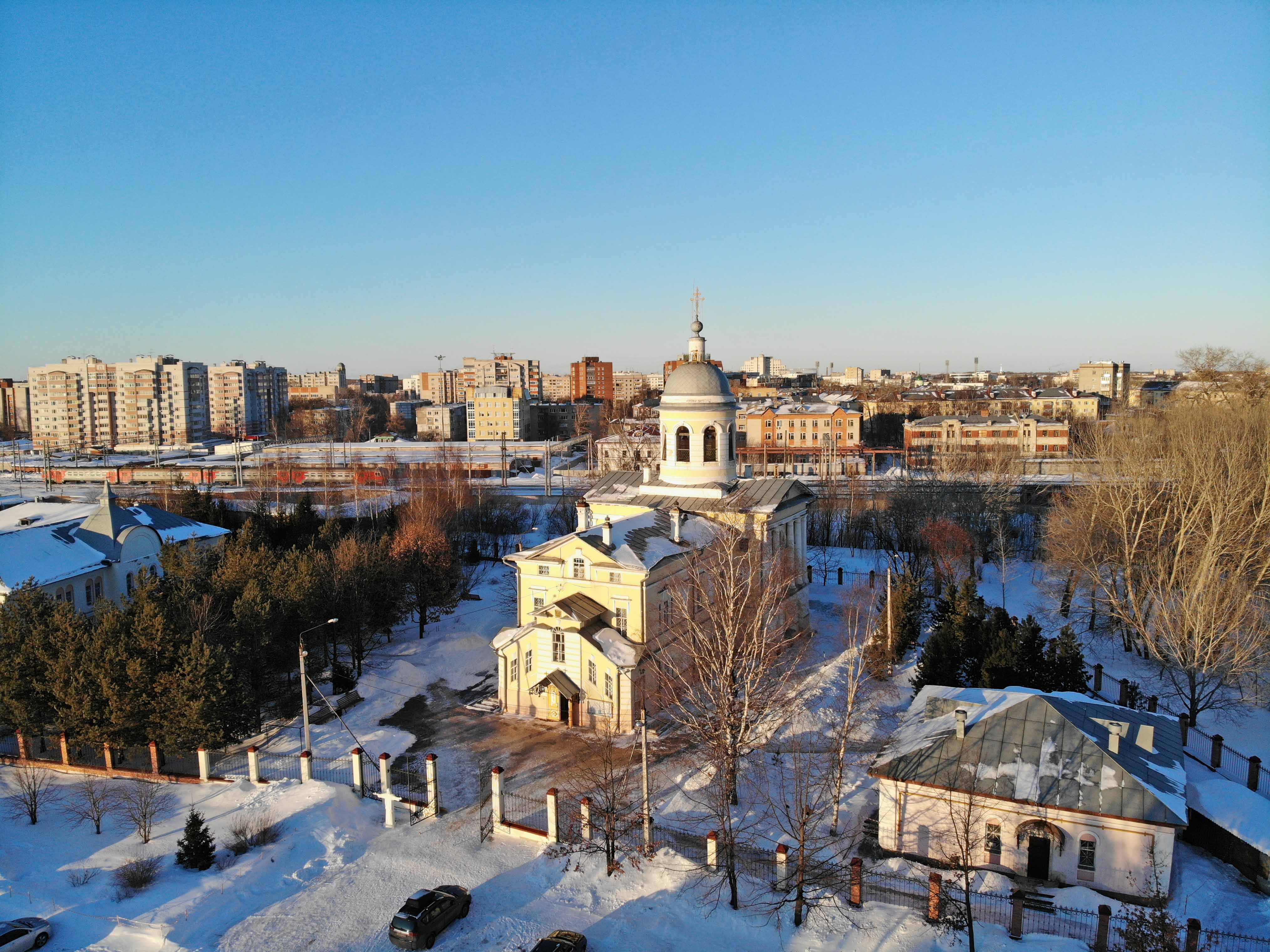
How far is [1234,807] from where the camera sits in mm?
16359

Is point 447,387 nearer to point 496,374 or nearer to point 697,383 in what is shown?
point 496,374

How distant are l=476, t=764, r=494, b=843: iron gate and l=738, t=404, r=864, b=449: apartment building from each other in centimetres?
6753

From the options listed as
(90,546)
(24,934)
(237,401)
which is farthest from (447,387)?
(24,934)

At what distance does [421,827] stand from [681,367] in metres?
18.1

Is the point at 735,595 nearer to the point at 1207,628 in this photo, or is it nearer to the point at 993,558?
the point at 1207,628

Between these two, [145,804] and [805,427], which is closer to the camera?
[145,804]

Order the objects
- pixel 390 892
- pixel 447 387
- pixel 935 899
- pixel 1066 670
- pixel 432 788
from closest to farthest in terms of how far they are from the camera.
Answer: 1. pixel 935 899
2. pixel 390 892
3. pixel 432 788
4. pixel 1066 670
5. pixel 447 387

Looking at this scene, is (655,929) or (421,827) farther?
(421,827)

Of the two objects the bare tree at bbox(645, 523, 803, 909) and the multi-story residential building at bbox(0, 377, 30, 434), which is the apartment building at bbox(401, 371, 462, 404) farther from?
the bare tree at bbox(645, 523, 803, 909)

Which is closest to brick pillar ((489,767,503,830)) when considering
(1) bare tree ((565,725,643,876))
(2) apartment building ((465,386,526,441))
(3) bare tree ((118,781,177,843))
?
(1) bare tree ((565,725,643,876))

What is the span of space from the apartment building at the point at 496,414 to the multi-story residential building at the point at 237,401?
38009mm

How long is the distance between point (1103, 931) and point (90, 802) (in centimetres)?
1968

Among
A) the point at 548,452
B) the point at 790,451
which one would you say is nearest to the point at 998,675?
the point at 548,452

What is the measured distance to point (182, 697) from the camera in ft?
64.4
